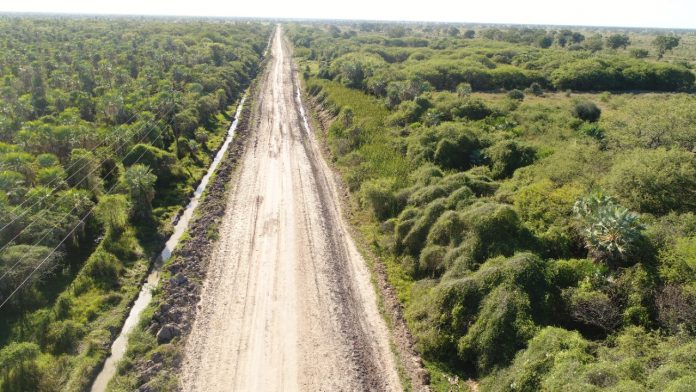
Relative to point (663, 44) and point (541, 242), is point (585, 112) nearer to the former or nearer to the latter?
point (541, 242)

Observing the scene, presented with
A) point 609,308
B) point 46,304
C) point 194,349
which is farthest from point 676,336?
point 46,304

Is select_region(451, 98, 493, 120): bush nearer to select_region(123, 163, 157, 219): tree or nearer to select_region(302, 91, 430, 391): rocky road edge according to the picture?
select_region(302, 91, 430, 391): rocky road edge

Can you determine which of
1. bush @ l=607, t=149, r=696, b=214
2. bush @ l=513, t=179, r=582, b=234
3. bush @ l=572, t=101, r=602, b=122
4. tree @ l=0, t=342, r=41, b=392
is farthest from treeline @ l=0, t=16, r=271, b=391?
→ bush @ l=572, t=101, r=602, b=122

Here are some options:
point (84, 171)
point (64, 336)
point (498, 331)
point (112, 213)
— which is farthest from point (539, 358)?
point (84, 171)

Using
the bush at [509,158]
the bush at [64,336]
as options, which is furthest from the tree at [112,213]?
the bush at [509,158]

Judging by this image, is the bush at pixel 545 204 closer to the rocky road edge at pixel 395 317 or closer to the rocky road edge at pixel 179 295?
the rocky road edge at pixel 395 317
